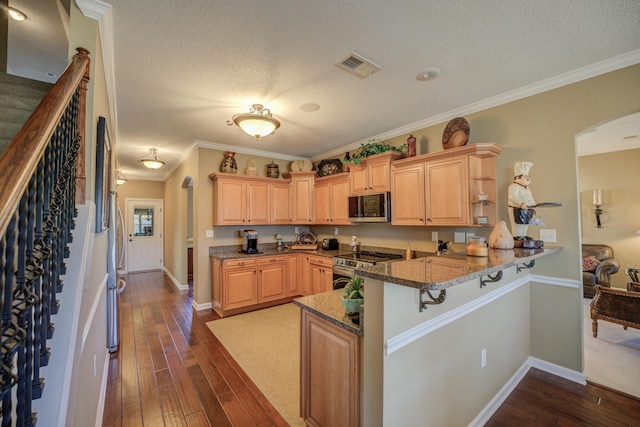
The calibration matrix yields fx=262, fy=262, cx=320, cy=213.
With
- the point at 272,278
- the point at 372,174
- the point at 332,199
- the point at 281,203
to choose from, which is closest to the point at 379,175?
the point at 372,174

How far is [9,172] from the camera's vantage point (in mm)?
663

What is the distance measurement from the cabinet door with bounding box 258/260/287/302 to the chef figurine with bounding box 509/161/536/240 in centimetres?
340

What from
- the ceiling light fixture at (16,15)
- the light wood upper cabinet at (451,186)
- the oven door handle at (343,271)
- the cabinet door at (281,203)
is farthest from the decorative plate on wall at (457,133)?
the ceiling light fixture at (16,15)

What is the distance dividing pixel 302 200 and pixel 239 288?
197cm

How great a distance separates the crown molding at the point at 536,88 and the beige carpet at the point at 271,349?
10.7 ft

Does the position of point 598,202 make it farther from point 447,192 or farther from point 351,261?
point 351,261

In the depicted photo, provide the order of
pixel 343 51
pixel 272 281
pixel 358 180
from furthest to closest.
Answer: pixel 272 281, pixel 358 180, pixel 343 51

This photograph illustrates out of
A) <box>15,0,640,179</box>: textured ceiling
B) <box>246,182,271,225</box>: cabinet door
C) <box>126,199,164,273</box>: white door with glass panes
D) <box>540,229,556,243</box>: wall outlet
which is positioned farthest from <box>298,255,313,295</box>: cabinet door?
<box>126,199,164,273</box>: white door with glass panes

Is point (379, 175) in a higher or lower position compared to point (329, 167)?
lower

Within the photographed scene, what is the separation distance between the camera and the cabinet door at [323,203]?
15.7 ft

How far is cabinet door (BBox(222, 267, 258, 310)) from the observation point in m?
4.07

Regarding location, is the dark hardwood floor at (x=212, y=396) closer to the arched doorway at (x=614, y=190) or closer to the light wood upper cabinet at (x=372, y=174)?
the arched doorway at (x=614, y=190)

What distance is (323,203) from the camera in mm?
4898

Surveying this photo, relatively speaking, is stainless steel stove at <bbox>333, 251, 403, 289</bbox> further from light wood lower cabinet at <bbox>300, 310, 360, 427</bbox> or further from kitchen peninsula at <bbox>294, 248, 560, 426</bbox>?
light wood lower cabinet at <bbox>300, 310, 360, 427</bbox>
